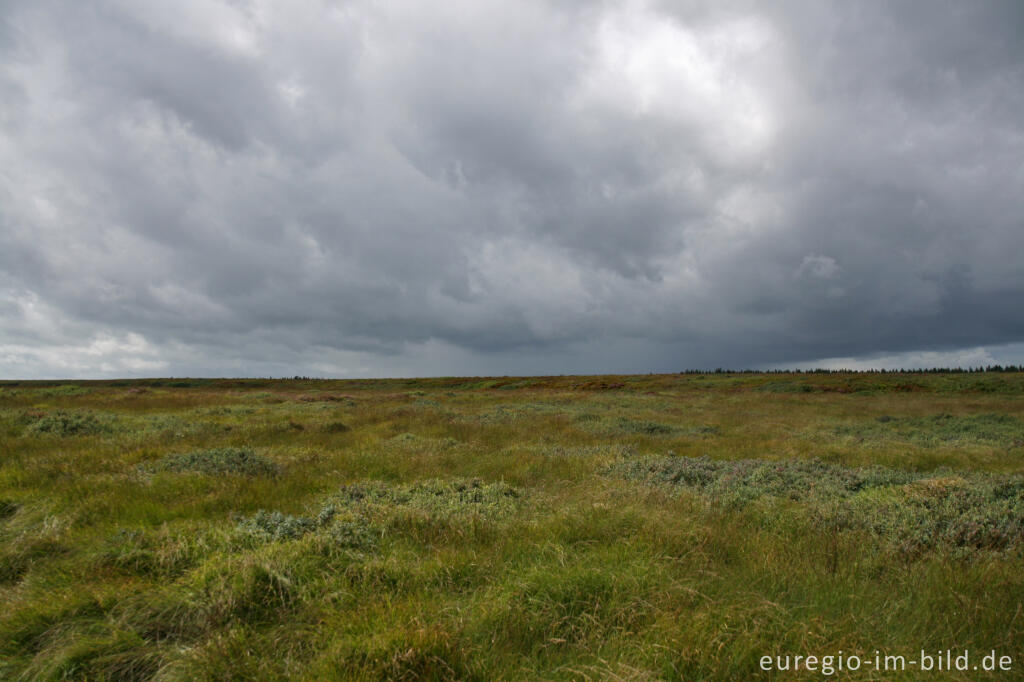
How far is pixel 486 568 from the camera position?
4.83 metres

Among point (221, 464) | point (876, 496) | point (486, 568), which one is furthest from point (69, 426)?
point (876, 496)

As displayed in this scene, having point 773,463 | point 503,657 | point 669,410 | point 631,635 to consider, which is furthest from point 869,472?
point 669,410

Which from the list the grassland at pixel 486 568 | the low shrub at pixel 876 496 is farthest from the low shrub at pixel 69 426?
the low shrub at pixel 876 496

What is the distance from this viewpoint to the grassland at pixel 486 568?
3.43 metres

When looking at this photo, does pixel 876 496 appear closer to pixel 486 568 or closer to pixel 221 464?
pixel 486 568

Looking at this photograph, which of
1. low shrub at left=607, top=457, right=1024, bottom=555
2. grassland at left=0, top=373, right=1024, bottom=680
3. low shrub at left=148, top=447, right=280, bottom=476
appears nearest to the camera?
grassland at left=0, top=373, right=1024, bottom=680

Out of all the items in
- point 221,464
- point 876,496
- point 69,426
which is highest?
point 69,426

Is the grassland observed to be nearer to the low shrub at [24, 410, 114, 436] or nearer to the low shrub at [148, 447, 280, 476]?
the low shrub at [148, 447, 280, 476]

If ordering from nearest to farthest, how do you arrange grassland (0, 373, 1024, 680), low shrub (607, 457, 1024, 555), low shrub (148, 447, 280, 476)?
grassland (0, 373, 1024, 680) < low shrub (607, 457, 1024, 555) < low shrub (148, 447, 280, 476)

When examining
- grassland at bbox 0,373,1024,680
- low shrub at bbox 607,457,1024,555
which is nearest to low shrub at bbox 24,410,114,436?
grassland at bbox 0,373,1024,680

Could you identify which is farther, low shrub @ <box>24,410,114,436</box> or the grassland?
low shrub @ <box>24,410,114,436</box>

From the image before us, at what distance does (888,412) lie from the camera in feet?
94.8

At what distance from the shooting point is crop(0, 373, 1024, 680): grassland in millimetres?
3434

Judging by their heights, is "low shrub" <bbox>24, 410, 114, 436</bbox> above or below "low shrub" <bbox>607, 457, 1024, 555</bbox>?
above
